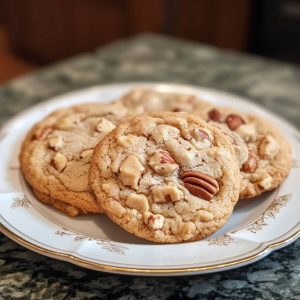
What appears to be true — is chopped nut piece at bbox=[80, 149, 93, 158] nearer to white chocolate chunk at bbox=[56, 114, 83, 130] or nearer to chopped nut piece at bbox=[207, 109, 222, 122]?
white chocolate chunk at bbox=[56, 114, 83, 130]

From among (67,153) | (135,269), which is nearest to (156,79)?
(67,153)

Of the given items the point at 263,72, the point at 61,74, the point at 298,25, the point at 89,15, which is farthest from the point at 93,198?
the point at 89,15

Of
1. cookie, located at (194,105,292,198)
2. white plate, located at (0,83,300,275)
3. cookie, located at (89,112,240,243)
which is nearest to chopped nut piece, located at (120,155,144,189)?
cookie, located at (89,112,240,243)

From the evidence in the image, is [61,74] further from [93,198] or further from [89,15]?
[89,15]

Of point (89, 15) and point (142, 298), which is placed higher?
point (142, 298)

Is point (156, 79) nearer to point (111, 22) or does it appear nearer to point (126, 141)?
point (126, 141)
